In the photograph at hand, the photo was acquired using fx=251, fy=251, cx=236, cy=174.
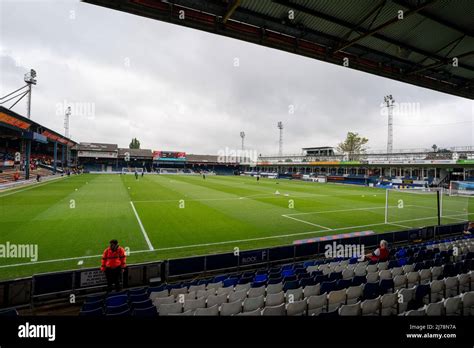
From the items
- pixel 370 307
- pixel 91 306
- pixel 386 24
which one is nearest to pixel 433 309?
pixel 370 307

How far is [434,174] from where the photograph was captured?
53.8 m

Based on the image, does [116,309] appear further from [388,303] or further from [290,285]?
[388,303]

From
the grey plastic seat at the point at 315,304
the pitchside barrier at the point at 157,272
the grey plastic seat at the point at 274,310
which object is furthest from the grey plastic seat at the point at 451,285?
the pitchside barrier at the point at 157,272

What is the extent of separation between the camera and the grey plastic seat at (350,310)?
5137 mm

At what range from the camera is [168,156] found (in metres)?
97.4

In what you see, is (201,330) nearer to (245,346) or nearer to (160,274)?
(245,346)

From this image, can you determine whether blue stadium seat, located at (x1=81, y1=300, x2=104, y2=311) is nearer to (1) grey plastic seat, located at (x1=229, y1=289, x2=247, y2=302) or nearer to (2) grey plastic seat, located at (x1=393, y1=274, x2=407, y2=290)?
(1) grey plastic seat, located at (x1=229, y1=289, x2=247, y2=302)

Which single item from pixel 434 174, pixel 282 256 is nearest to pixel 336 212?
pixel 282 256

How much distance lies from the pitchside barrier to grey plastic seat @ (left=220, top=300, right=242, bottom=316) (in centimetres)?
423

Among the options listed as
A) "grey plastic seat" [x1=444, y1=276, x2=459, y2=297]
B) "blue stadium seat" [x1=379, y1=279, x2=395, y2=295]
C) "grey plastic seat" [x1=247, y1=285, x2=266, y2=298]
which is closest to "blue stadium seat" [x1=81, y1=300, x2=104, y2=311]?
"grey plastic seat" [x1=247, y1=285, x2=266, y2=298]

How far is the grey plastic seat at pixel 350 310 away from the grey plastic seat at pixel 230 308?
209 centimetres

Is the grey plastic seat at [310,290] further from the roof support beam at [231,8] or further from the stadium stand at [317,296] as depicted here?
the roof support beam at [231,8]

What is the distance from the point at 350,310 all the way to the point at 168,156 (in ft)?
318

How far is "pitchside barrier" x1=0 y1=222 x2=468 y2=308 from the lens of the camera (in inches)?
286
